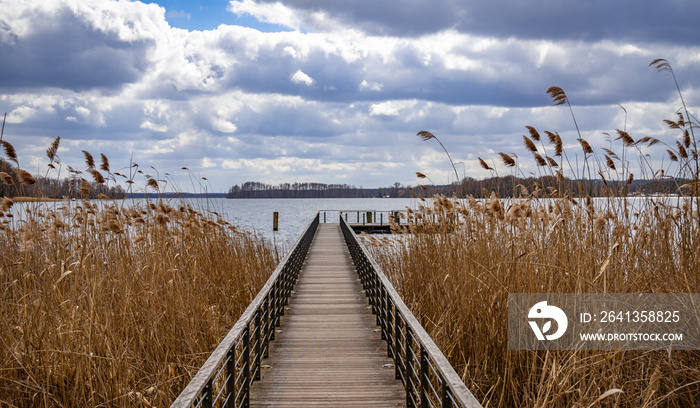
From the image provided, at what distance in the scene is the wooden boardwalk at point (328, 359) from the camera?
436 centimetres

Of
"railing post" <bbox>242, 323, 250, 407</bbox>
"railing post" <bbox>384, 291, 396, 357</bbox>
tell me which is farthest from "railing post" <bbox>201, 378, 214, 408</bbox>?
"railing post" <bbox>384, 291, 396, 357</bbox>

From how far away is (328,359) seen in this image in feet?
17.6

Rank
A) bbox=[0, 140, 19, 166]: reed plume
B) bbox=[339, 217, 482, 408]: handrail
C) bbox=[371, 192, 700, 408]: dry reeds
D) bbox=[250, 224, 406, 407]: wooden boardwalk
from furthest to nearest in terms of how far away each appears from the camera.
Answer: bbox=[0, 140, 19, 166]: reed plume < bbox=[250, 224, 406, 407]: wooden boardwalk < bbox=[371, 192, 700, 408]: dry reeds < bbox=[339, 217, 482, 408]: handrail

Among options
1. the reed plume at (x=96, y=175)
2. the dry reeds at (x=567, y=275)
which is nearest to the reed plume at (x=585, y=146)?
the dry reeds at (x=567, y=275)

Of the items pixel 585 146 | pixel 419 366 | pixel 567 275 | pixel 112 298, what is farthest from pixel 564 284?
pixel 112 298

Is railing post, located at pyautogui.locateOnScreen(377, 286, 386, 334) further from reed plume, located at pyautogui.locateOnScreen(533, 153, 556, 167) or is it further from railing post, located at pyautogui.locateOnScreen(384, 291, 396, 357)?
reed plume, located at pyautogui.locateOnScreen(533, 153, 556, 167)

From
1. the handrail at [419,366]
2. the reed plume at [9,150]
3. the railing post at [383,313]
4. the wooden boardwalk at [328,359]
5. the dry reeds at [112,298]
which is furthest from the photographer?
the railing post at [383,313]

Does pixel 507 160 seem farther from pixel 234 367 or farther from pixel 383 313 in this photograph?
pixel 234 367

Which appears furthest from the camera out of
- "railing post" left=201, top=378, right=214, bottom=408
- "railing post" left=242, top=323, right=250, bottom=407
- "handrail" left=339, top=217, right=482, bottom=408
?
"railing post" left=242, top=323, right=250, bottom=407

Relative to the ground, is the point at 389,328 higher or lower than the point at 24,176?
lower

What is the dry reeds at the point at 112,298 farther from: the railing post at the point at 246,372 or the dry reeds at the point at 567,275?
the dry reeds at the point at 567,275

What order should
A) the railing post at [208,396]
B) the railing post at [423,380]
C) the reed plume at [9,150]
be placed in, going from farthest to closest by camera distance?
the reed plume at [9,150] < the railing post at [423,380] < the railing post at [208,396]

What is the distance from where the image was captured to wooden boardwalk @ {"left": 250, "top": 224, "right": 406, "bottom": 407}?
14.3 feet

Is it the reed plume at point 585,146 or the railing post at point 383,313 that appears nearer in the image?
the reed plume at point 585,146
